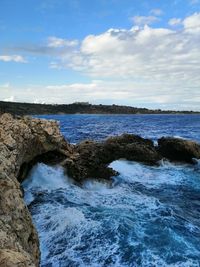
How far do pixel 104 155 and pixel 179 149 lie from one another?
634cm

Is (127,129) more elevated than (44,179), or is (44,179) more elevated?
(44,179)

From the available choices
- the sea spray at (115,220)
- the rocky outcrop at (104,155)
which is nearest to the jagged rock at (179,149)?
the rocky outcrop at (104,155)

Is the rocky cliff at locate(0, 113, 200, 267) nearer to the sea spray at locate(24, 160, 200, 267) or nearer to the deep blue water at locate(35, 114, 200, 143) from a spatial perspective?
the sea spray at locate(24, 160, 200, 267)

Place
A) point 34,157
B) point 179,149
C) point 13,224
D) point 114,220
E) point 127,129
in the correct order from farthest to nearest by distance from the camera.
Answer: point 127,129 < point 179,149 < point 34,157 < point 114,220 < point 13,224

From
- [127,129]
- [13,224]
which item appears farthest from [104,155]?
[127,129]

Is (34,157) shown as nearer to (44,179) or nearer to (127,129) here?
(44,179)

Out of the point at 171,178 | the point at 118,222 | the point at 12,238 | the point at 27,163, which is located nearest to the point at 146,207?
the point at 118,222

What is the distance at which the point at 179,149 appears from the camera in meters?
26.5

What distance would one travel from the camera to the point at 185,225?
13508 mm

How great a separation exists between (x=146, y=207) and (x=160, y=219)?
146 cm

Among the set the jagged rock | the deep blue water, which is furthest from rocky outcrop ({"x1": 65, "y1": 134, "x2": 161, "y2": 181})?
the deep blue water

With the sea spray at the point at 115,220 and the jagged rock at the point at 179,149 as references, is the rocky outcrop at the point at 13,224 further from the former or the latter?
the jagged rock at the point at 179,149

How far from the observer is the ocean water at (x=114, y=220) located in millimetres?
10625

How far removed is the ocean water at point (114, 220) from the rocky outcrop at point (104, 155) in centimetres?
56
